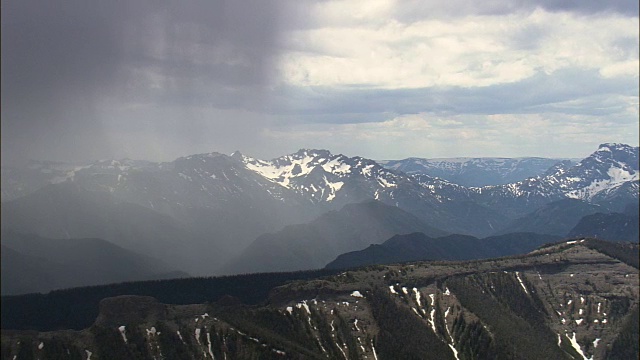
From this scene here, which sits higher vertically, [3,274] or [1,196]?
[1,196]

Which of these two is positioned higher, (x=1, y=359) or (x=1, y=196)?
(x=1, y=196)

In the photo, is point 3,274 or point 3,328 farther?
point 3,274

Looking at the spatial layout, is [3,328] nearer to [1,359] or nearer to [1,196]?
[1,359]

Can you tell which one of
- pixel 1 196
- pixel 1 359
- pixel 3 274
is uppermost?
pixel 1 196

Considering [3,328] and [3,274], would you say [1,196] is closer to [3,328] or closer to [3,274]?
[3,274]

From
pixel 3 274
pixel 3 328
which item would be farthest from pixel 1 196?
pixel 3 328

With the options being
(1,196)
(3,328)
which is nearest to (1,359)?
(3,328)
